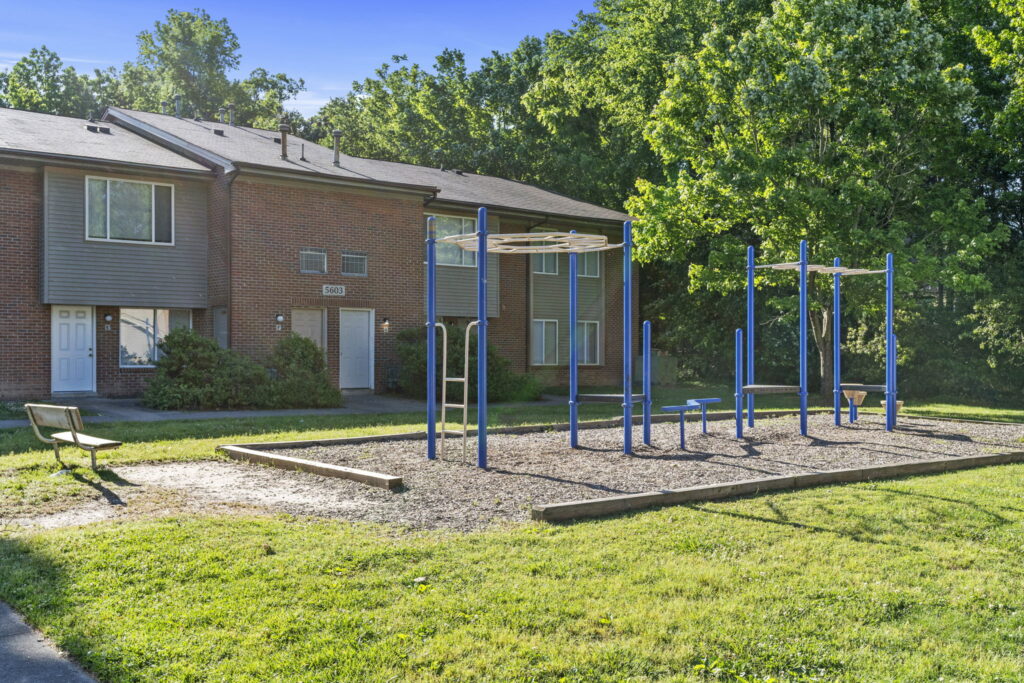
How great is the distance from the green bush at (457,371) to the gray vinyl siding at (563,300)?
19.1 feet

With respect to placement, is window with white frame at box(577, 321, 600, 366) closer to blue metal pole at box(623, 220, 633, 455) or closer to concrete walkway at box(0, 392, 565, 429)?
concrete walkway at box(0, 392, 565, 429)

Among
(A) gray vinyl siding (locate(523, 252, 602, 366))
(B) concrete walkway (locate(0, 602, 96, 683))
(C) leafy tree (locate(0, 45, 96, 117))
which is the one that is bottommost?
(B) concrete walkway (locate(0, 602, 96, 683))

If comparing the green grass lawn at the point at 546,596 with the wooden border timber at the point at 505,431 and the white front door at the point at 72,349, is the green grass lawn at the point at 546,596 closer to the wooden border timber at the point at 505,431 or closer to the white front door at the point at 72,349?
Result: the wooden border timber at the point at 505,431

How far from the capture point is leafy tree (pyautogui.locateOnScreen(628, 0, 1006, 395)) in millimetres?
23062

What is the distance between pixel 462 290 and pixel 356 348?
423cm

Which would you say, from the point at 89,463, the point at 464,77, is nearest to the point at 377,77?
the point at 464,77

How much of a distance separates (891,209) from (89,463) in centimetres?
2181

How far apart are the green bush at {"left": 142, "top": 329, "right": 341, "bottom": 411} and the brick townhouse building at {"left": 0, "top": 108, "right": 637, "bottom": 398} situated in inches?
73.5

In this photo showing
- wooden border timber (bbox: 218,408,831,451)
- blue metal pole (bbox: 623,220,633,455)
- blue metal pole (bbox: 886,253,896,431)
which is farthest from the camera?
blue metal pole (bbox: 886,253,896,431)

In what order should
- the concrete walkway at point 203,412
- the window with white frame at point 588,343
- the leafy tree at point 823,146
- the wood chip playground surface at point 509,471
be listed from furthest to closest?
the window with white frame at point 588,343, the leafy tree at point 823,146, the concrete walkway at point 203,412, the wood chip playground surface at point 509,471

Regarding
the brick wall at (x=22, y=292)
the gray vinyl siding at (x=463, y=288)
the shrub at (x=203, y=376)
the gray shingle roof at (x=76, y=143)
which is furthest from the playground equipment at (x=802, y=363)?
the brick wall at (x=22, y=292)

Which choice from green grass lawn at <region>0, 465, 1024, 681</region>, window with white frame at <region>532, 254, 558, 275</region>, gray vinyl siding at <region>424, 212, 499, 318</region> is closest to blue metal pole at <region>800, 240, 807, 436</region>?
green grass lawn at <region>0, 465, 1024, 681</region>

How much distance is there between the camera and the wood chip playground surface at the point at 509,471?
859cm

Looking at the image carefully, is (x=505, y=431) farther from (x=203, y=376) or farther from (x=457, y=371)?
(x=457, y=371)
